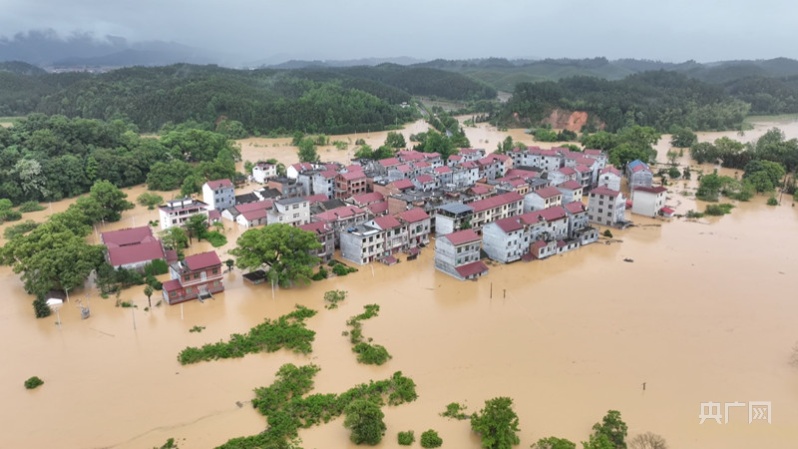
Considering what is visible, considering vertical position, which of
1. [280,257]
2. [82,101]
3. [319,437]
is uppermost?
[82,101]

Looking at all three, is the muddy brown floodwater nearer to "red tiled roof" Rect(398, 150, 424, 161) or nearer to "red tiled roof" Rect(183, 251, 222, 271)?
"red tiled roof" Rect(183, 251, 222, 271)

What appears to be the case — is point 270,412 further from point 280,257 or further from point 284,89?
point 284,89

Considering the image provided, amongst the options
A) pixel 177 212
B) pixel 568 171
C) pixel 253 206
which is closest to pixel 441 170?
pixel 568 171

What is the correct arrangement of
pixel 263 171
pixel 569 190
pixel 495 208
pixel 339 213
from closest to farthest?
pixel 339 213
pixel 495 208
pixel 569 190
pixel 263 171

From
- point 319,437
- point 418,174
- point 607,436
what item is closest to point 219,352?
point 319,437

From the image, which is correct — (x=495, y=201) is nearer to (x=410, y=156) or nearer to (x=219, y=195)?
(x=410, y=156)
